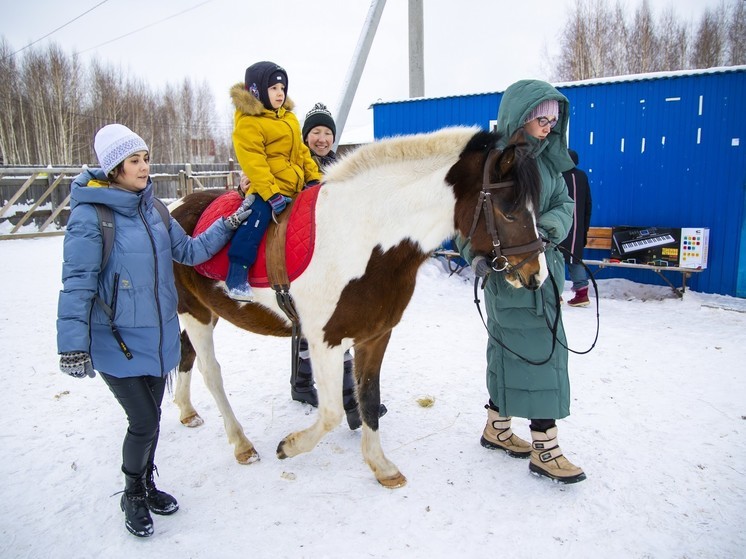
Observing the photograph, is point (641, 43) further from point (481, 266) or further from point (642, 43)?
point (481, 266)

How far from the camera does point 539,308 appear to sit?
8.48ft

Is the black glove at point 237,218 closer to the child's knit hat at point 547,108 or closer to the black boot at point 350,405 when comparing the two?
the black boot at point 350,405

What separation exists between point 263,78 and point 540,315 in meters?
2.16

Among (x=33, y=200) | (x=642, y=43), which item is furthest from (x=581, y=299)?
(x=642, y=43)

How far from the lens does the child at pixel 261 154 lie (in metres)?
2.55

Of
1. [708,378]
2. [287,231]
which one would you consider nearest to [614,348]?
[708,378]

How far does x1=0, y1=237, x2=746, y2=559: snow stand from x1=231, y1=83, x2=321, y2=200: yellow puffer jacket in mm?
1818

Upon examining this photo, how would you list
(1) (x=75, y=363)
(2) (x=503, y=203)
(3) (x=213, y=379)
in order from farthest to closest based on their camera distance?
(3) (x=213, y=379) < (2) (x=503, y=203) < (1) (x=75, y=363)

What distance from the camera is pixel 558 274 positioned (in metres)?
2.65

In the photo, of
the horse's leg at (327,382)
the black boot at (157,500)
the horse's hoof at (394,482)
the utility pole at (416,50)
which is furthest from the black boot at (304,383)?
the utility pole at (416,50)

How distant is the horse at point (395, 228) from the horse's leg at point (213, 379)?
0.55 metres

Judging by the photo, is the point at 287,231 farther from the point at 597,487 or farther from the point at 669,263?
the point at 669,263

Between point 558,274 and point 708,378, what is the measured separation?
2525 millimetres

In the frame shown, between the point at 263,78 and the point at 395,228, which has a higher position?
the point at 263,78
